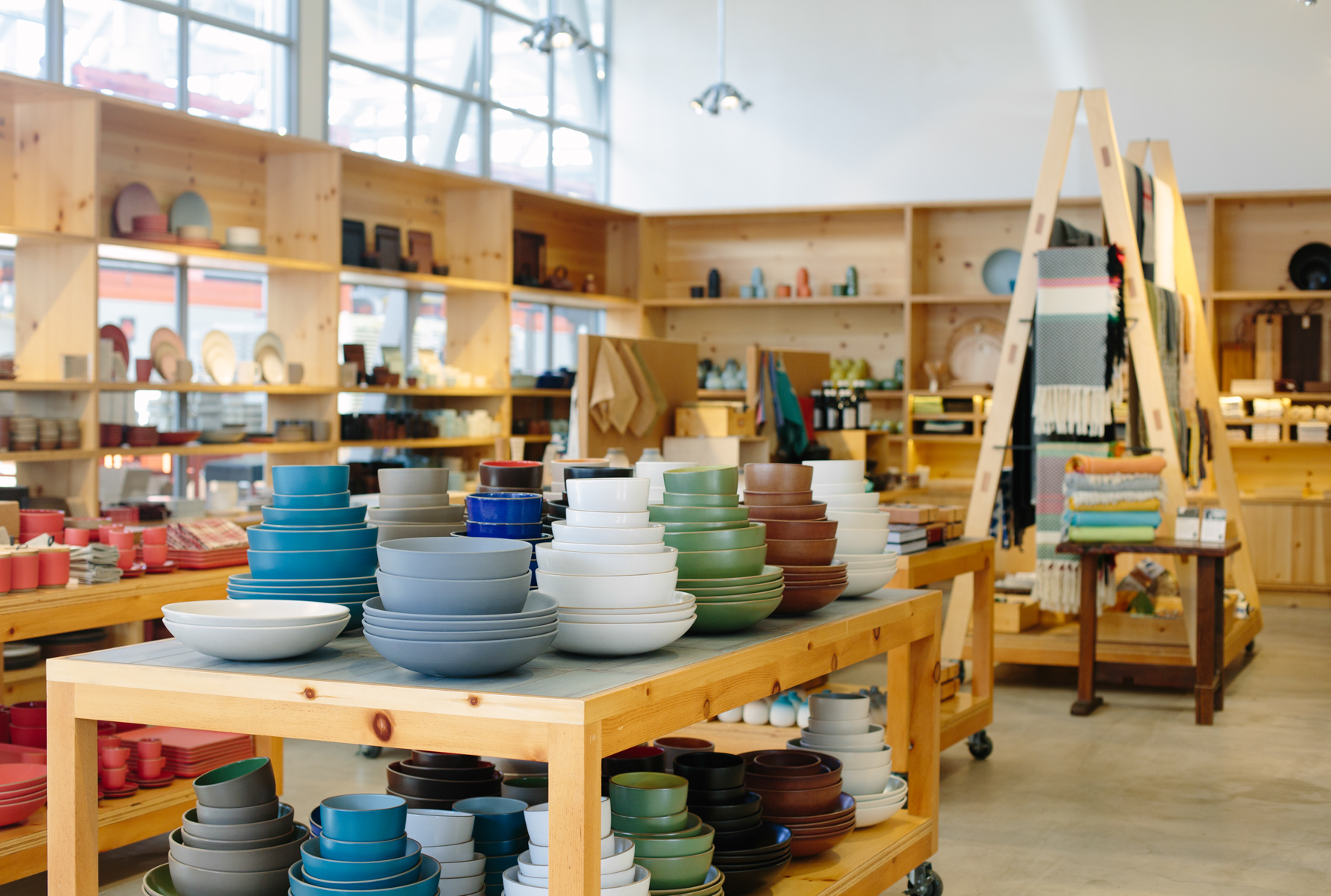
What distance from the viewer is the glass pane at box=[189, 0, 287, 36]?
25.3ft

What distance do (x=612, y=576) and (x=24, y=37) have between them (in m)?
6.29

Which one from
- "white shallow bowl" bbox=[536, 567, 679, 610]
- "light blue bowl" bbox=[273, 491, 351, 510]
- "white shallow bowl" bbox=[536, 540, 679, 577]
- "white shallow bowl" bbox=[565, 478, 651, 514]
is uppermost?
"white shallow bowl" bbox=[565, 478, 651, 514]

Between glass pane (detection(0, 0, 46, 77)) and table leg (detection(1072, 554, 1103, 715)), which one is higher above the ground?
glass pane (detection(0, 0, 46, 77))

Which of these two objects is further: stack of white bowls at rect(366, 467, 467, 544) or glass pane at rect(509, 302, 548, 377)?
glass pane at rect(509, 302, 548, 377)

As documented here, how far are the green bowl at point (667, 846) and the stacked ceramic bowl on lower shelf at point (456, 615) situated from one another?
541 mm

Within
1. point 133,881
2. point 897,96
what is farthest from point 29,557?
point 897,96

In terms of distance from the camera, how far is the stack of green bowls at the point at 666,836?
2.14 metres

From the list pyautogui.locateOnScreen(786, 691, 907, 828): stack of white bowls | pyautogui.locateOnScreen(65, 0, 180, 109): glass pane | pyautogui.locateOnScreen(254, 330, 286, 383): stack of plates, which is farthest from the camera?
pyautogui.locateOnScreen(65, 0, 180, 109): glass pane

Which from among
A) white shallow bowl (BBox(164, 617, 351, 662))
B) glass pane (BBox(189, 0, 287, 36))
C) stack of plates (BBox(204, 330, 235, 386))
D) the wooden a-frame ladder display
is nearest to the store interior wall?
glass pane (BBox(189, 0, 287, 36))

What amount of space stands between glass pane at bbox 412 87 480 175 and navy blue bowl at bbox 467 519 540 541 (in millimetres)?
7330

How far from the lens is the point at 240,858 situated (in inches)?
80.7

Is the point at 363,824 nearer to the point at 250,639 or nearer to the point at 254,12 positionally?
the point at 250,639

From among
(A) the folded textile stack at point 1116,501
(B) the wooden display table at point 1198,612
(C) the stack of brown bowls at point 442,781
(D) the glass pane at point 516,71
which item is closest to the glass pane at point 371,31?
(D) the glass pane at point 516,71

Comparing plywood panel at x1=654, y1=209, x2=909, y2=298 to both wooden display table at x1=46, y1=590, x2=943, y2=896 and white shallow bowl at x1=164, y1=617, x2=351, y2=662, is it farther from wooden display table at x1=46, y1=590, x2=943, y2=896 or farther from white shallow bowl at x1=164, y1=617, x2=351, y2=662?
white shallow bowl at x1=164, y1=617, x2=351, y2=662
